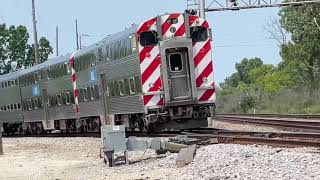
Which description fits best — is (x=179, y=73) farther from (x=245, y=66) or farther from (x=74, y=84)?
(x=245, y=66)

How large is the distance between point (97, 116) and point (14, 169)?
1015 cm

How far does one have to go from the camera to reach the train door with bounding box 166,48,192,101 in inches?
810

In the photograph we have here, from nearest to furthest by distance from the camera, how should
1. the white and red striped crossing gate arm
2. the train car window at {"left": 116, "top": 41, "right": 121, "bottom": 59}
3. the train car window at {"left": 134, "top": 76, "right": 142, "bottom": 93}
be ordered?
the white and red striped crossing gate arm < the train car window at {"left": 134, "top": 76, "right": 142, "bottom": 93} < the train car window at {"left": 116, "top": 41, "right": 121, "bottom": 59}

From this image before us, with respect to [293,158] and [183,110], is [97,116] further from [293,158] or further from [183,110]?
[293,158]

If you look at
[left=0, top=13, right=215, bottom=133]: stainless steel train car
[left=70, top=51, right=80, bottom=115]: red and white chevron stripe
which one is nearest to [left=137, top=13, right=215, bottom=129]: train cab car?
[left=0, top=13, right=215, bottom=133]: stainless steel train car

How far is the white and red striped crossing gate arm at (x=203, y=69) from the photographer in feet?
68.4

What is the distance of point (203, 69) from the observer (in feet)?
68.7

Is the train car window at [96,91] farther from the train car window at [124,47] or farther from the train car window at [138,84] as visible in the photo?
the train car window at [138,84]

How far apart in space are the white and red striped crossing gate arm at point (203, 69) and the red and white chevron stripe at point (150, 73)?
1.17 meters

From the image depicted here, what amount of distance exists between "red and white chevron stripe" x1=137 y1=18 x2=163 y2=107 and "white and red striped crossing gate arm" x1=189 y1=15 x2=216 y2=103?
1168 mm

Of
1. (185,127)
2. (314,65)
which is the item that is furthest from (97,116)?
(314,65)

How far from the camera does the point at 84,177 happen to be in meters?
13.7

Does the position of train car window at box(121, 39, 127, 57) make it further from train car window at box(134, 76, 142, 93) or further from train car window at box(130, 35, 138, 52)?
train car window at box(134, 76, 142, 93)

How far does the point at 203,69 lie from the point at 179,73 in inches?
32.2
